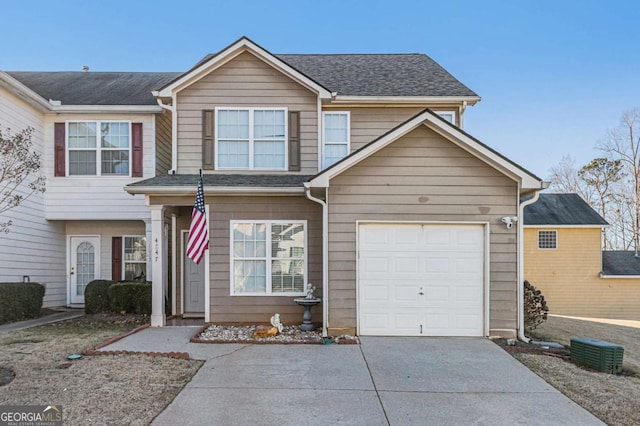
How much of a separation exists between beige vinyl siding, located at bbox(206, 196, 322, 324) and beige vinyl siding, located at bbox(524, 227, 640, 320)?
44.8ft

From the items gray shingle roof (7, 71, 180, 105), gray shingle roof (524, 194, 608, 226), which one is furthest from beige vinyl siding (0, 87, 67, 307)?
gray shingle roof (524, 194, 608, 226)

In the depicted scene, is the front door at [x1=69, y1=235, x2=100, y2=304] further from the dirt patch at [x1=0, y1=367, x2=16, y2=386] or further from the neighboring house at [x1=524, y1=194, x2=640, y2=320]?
the neighboring house at [x1=524, y1=194, x2=640, y2=320]

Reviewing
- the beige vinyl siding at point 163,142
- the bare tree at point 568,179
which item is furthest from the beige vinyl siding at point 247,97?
the bare tree at point 568,179

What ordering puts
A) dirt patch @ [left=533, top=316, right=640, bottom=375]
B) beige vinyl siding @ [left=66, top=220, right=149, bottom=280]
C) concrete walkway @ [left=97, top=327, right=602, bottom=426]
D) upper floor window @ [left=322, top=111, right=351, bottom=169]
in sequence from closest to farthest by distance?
concrete walkway @ [left=97, top=327, right=602, bottom=426], dirt patch @ [left=533, top=316, right=640, bottom=375], upper floor window @ [left=322, top=111, right=351, bottom=169], beige vinyl siding @ [left=66, top=220, right=149, bottom=280]

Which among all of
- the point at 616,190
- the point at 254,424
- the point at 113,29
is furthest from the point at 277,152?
the point at 616,190

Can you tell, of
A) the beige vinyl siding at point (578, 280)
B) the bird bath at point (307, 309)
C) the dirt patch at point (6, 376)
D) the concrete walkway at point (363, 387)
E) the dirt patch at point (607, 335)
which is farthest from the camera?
the beige vinyl siding at point (578, 280)

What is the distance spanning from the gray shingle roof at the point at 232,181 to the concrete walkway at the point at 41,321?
13.6 ft

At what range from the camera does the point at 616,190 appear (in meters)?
27.9

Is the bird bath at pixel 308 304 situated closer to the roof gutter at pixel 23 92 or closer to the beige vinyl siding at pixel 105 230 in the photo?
the beige vinyl siding at pixel 105 230

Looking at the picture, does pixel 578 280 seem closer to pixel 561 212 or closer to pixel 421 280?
pixel 561 212

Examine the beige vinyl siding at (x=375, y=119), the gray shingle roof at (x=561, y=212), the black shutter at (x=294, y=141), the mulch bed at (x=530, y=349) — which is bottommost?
the mulch bed at (x=530, y=349)

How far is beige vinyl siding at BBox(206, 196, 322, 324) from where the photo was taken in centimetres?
914

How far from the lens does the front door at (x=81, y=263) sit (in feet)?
41.0

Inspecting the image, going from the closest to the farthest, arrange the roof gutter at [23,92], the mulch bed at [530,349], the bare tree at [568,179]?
the mulch bed at [530,349], the roof gutter at [23,92], the bare tree at [568,179]
